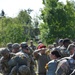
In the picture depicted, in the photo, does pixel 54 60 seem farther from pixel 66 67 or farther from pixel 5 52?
pixel 5 52

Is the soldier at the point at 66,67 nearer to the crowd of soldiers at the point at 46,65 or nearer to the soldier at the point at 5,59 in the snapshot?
the crowd of soldiers at the point at 46,65

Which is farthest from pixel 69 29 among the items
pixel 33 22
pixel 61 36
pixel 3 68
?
pixel 33 22

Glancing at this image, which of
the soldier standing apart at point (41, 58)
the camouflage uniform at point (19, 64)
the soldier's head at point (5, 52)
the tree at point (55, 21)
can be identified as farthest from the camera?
the tree at point (55, 21)

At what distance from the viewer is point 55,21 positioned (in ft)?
115

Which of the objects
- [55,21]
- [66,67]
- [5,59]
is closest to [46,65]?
[66,67]

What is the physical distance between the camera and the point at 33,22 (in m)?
79.1

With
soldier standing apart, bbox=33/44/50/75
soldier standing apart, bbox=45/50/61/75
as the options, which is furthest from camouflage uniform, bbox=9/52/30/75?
soldier standing apart, bbox=33/44/50/75

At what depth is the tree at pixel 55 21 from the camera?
35.1m

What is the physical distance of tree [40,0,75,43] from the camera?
35094mm

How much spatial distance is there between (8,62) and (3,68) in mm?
498

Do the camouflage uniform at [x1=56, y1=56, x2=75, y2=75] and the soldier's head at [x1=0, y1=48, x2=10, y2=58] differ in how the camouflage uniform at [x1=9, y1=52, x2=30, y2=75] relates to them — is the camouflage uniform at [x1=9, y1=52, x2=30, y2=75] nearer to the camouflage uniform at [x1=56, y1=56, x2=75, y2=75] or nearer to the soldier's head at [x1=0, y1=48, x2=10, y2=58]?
the soldier's head at [x1=0, y1=48, x2=10, y2=58]

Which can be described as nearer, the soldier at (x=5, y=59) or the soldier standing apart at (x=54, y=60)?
the soldier standing apart at (x=54, y=60)

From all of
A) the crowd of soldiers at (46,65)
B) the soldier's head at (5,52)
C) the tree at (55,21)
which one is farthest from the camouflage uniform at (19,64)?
the tree at (55,21)

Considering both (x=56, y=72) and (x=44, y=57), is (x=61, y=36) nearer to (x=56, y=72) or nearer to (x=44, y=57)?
(x=44, y=57)
